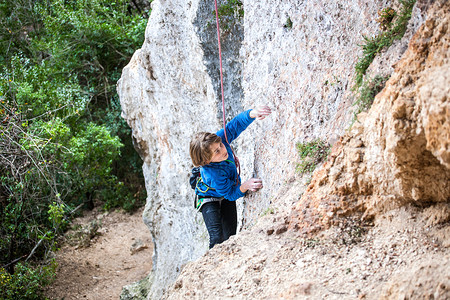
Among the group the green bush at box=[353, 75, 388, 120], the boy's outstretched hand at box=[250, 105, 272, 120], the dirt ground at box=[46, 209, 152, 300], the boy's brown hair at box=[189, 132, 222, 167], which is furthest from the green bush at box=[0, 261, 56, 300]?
the green bush at box=[353, 75, 388, 120]

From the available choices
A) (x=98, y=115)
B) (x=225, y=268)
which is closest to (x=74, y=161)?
(x=98, y=115)

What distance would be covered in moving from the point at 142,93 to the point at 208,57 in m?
1.85

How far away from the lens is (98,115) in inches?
433

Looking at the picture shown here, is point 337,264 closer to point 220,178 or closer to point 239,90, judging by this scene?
point 220,178

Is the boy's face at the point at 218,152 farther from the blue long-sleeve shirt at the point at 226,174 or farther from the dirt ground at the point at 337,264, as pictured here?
the dirt ground at the point at 337,264

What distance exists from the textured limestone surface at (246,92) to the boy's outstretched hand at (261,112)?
12cm

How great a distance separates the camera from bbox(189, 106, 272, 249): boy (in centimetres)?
384

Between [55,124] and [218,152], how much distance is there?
16.1 ft

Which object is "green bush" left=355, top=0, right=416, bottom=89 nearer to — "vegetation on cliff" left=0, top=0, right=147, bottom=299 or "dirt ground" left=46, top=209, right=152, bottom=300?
"vegetation on cliff" left=0, top=0, right=147, bottom=299

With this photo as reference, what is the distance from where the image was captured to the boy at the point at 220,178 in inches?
151

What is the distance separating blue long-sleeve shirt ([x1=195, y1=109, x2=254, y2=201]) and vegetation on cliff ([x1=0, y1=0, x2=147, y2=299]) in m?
3.73

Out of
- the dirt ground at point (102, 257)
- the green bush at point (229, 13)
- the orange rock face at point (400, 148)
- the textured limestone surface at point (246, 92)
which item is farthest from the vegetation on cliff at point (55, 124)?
the orange rock face at point (400, 148)

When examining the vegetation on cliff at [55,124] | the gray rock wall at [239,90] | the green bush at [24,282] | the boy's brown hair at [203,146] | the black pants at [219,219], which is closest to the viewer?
the gray rock wall at [239,90]


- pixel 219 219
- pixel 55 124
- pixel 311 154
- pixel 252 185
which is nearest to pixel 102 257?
pixel 55 124
